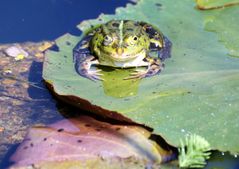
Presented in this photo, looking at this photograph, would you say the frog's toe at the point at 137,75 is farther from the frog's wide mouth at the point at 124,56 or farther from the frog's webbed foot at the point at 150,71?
the frog's wide mouth at the point at 124,56

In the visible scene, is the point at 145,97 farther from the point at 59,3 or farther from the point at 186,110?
the point at 59,3

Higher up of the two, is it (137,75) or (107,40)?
(107,40)

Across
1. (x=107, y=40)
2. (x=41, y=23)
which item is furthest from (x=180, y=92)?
(x=41, y=23)

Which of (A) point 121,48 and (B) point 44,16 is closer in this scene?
(A) point 121,48

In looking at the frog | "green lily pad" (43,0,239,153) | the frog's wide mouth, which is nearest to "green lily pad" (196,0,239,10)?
"green lily pad" (43,0,239,153)

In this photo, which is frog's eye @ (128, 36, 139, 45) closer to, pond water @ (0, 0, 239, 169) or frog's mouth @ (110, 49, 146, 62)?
frog's mouth @ (110, 49, 146, 62)

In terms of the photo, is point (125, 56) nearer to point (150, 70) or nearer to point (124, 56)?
point (124, 56)
